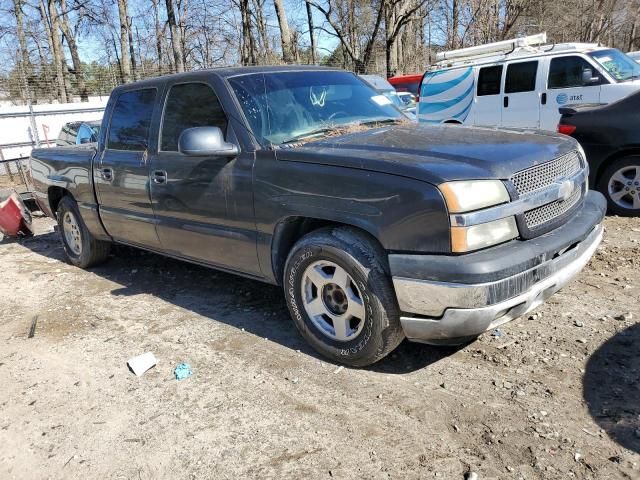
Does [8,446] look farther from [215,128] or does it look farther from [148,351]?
[215,128]

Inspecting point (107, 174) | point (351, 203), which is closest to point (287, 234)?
point (351, 203)

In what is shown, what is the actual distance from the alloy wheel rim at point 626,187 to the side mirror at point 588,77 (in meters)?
3.54

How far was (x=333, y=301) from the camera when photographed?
3.33 metres

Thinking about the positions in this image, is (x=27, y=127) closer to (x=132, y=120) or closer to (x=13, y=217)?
(x=13, y=217)

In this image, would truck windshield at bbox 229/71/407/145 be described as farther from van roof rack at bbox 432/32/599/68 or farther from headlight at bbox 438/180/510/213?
van roof rack at bbox 432/32/599/68

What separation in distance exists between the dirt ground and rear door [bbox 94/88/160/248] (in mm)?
805

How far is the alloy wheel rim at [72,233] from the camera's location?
589 centimetres

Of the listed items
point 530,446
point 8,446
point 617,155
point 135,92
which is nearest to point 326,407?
point 530,446

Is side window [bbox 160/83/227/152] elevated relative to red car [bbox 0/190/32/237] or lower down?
elevated

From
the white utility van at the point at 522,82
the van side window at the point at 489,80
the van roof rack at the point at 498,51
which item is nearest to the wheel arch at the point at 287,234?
the white utility van at the point at 522,82

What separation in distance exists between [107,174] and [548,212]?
3.77 metres

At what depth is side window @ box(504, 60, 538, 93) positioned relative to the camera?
9773 mm

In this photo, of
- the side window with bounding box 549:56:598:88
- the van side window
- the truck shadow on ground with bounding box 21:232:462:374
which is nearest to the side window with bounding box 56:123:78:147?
the truck shadow on ground with bounding box 21:232:462:374

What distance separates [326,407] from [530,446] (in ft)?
3.50
